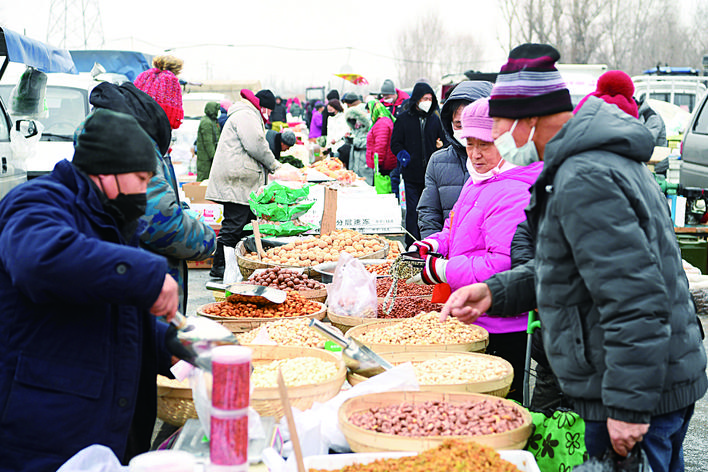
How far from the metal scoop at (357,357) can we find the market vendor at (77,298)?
928mm

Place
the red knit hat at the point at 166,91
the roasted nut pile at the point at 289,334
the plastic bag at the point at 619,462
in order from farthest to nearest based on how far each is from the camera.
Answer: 1. the red knit hat at the point at 166,91
2. the roasted nut pile at the point at 289,334
3. the plastic bag at the point at 619,462

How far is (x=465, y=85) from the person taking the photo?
4793mm

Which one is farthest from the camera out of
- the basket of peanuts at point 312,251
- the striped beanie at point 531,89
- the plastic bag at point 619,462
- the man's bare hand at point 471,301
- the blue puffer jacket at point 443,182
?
the basket of peanuts at point 312,251

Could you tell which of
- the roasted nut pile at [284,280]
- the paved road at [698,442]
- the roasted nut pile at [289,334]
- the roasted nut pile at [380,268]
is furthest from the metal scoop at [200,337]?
the roasted nut pile at [380,268]

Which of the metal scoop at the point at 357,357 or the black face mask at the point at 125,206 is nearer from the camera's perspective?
the black face mask at the point at 125,206

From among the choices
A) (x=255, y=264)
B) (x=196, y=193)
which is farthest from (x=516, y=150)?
(x=196, y=193)

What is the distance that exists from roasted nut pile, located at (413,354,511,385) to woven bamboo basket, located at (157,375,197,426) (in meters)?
0.96

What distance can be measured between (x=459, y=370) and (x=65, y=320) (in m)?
1.63

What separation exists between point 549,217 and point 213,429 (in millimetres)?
1136

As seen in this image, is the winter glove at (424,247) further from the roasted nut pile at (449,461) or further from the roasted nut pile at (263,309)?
the roasted nut pile at (449,461)

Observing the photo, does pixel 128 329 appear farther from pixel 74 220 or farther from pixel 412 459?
pixel 412 459

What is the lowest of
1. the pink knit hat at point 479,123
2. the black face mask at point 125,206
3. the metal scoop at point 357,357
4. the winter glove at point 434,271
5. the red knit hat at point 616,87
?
the metal scoop at point 357,357

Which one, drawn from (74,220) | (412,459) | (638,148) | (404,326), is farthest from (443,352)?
(74,220)

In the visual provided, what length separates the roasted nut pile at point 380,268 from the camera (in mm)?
5293
